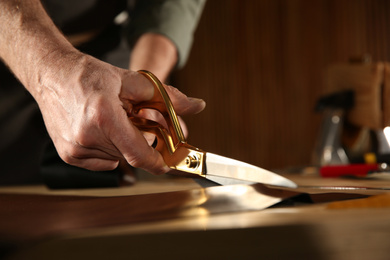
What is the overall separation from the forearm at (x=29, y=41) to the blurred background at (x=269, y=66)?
7.46ft

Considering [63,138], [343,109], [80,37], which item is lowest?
[343,109]

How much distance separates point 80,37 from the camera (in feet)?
2.35

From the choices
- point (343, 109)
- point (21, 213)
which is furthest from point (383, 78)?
point (21, 213)

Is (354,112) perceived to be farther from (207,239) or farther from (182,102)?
(207,239)

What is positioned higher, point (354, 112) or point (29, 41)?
point (29, 41)

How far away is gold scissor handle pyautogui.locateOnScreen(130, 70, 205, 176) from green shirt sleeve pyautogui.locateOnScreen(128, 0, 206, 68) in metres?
0.42

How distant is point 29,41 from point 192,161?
0.66ft

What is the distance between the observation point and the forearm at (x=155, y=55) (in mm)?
668

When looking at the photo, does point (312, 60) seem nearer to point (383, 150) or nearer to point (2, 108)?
point (383, 150)

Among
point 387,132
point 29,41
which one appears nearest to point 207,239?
point 29,41

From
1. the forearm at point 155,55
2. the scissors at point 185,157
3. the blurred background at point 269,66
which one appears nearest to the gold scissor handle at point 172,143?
the scissors at point 185,157

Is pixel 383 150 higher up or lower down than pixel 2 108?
lower down

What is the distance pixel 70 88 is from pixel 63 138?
55 mm

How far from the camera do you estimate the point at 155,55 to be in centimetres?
68
